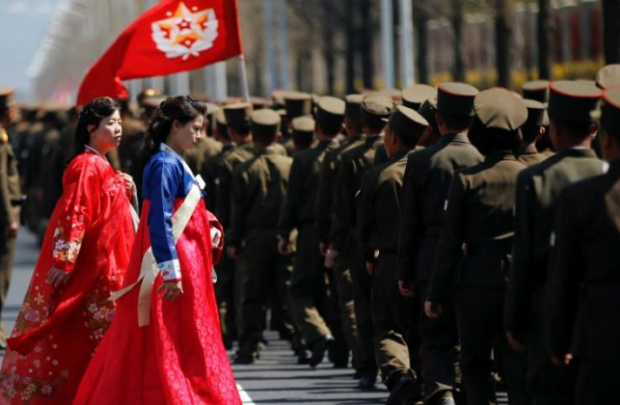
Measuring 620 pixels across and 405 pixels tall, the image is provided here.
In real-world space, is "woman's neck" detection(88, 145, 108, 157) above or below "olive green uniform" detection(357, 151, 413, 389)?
above

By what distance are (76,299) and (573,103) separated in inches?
130

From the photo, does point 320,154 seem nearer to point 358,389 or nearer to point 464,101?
point 358,389

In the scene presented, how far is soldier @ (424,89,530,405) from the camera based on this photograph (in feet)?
28.7

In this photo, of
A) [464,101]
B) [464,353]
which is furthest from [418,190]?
[464,353]

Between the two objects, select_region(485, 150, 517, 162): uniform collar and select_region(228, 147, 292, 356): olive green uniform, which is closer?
select_region(485, 150, 517, 162): uniform collar

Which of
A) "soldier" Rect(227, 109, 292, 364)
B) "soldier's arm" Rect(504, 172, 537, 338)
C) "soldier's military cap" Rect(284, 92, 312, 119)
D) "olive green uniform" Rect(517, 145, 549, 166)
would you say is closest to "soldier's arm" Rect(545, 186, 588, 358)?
"soldier's arm" Rect(504, 172, 537, 338)

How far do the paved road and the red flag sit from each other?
2.12 meters

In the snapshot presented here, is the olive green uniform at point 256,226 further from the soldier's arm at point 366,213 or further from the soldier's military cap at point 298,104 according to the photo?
the soldier's arm at point 366,213

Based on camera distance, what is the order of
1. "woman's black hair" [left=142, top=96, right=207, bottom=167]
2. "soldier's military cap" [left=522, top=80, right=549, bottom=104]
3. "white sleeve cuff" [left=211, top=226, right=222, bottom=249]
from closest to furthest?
"woman's black hair" [left=142, top=96, right=207, bottom=167] → "white sleeve cuff" [left=211, top=226, right=222, bottom=249] → "soldier's military cap" [left=522, top=80, right=549, bottom=104]

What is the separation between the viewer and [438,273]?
884cm

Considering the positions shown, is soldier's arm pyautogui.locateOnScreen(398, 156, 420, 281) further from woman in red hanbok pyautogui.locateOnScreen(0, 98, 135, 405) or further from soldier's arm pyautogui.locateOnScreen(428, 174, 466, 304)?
woman in red hanbok pyautogui.locateOnScreen(0, 98, 135, 405)

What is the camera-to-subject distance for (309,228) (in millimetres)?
13742

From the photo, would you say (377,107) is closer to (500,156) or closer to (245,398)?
(245,398)

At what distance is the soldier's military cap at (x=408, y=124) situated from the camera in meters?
10.8
